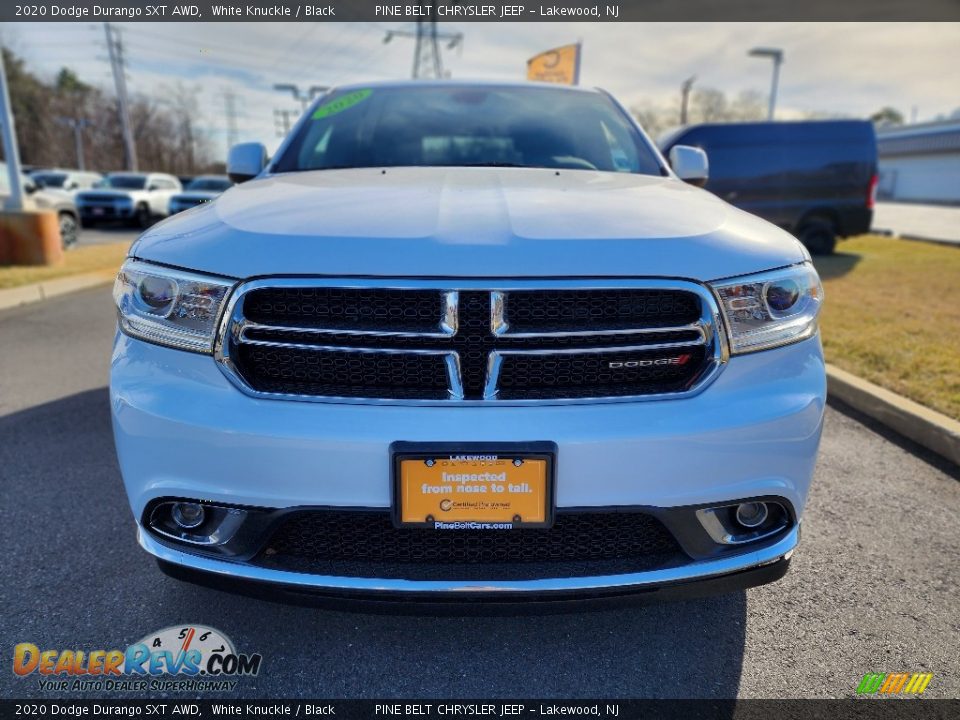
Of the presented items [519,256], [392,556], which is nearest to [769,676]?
[392,556]

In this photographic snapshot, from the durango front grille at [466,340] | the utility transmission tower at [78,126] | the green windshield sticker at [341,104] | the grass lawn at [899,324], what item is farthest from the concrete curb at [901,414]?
the utility transmission tower at [78,126]

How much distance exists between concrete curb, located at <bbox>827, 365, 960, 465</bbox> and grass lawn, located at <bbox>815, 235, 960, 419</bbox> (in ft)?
0.37

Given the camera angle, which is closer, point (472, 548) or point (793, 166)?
point (472, 548)

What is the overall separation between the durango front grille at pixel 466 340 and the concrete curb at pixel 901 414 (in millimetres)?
2449

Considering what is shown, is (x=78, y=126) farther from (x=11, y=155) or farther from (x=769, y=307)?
(x=769, y=307)

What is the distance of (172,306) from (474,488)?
881 millimetres

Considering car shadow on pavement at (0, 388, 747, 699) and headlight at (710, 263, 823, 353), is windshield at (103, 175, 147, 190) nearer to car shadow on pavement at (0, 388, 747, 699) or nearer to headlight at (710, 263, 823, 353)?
car shadow on pavement at (0, 388, 747, 699)

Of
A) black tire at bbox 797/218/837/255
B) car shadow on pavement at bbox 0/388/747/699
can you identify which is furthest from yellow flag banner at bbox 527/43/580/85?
car shadow on pavement at bbox 0/388/747/699

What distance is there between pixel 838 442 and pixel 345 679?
2.86 meters

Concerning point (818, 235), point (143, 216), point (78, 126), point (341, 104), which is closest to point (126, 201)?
point (143, 216)

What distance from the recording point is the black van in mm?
10625

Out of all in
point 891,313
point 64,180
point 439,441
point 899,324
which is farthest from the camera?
point 64,180

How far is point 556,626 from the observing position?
1.98 metres

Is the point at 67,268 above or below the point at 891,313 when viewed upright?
below
